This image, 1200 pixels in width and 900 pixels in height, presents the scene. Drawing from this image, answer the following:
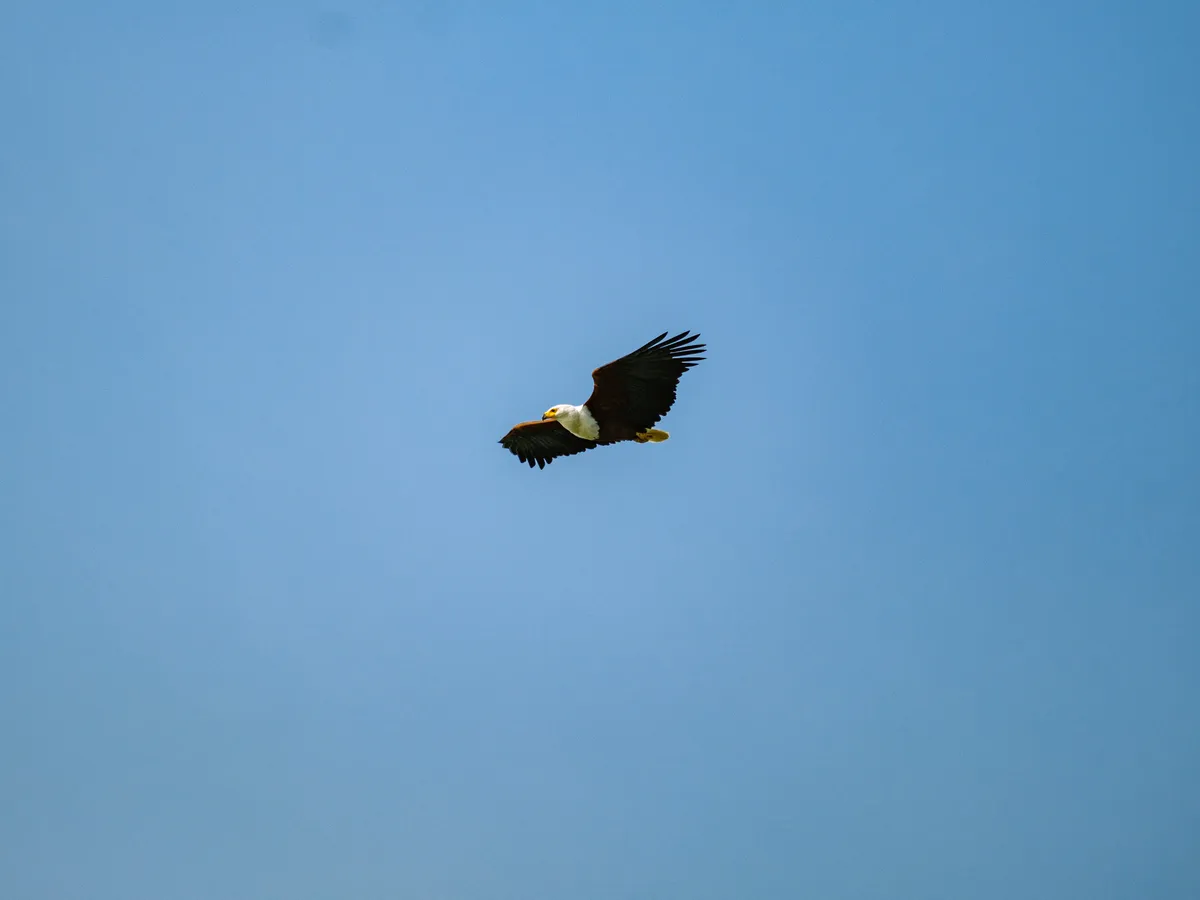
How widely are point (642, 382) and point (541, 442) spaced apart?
3.67m

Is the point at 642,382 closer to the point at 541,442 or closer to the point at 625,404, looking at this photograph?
the point at 625,404

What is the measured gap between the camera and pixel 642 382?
22.5m

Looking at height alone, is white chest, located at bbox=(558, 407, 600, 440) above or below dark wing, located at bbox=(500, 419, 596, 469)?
below

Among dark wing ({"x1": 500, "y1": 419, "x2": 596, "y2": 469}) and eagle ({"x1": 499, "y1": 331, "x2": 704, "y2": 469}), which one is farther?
dark wing ({"x1": 500, "y1": 419, "x2": 596, "y2": 469})

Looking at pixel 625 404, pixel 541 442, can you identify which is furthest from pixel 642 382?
pixel 541 442

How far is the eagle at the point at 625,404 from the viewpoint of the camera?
22.0 metres

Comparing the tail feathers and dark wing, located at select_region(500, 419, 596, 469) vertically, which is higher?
dark wing, located at select_region(500, 419, 596, 469)

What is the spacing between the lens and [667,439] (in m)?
23.3

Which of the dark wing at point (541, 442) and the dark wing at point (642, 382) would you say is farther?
the dark wing at point (541, 442)

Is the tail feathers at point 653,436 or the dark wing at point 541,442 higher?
the dark wing at point 541,442

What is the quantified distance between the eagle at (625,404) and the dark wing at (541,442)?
2 cm

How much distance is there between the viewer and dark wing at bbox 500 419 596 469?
24984 mm

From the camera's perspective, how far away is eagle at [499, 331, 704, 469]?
22.0m

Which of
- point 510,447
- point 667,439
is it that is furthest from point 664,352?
point 510,447
